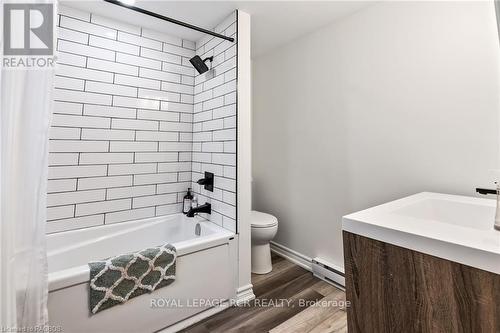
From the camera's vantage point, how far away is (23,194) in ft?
2.67

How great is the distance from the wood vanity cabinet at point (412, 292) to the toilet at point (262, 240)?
1.18m

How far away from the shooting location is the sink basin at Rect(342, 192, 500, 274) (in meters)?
0.69

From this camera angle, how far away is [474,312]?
0.69 metres

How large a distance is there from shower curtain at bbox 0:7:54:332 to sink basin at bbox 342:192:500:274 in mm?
1207

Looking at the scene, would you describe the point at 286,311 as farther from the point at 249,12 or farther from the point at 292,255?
the point at 249,12

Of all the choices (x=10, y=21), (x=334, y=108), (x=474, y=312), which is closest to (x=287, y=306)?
(x=474, y=312)

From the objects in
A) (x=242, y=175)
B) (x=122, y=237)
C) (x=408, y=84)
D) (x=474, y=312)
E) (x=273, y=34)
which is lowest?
(x=122, y=237)

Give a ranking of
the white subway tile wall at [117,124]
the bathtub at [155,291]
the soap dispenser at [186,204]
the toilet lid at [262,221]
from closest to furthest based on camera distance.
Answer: the bathtub at [155,291] < the white subway tile wall at [117,124] < the toilet lid at [262,221] < the soap dispenser at [186,204]

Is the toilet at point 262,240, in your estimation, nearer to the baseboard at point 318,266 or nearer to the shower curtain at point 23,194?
the baseboard at point 318,266

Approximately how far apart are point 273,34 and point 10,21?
1.98m

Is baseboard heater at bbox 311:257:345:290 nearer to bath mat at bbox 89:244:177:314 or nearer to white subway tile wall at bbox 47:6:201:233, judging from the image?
white subway tile wall at bbox 47:6:201:233

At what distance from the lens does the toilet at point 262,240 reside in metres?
2.12

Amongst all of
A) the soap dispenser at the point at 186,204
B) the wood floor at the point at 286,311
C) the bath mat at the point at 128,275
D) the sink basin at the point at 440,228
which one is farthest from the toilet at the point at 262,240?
the sink basin at the point at 440,228

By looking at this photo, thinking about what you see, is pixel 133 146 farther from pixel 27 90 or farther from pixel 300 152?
pixel 300 152
